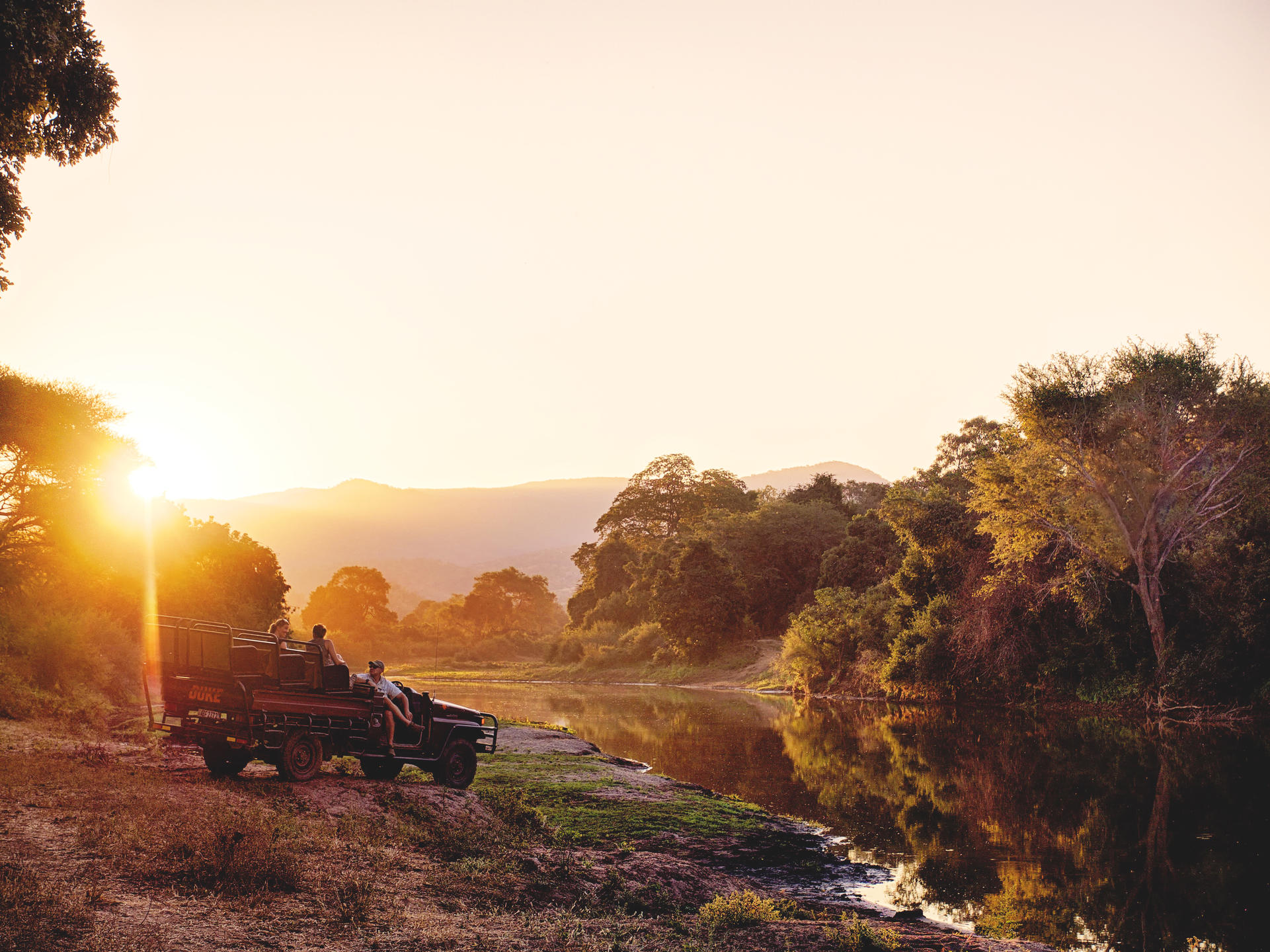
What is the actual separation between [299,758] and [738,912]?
26.0 ft

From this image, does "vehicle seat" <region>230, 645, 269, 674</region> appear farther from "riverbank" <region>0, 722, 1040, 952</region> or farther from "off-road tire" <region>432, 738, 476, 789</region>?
"off-road tire" <region>432, 738, 476, 789</region>

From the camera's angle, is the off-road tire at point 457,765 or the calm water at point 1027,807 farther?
the off-road tire at point 457,765

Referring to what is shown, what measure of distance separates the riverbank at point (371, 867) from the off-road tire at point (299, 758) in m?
0.27

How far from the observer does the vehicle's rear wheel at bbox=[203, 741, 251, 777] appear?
13.8 m

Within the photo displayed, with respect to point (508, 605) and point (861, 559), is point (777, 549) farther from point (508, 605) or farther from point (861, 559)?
point (508, 605)

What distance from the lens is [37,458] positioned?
106ft

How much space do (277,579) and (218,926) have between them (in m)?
45.1

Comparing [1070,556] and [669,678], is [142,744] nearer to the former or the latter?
[1070,556]

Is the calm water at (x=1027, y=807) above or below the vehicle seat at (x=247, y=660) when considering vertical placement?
below

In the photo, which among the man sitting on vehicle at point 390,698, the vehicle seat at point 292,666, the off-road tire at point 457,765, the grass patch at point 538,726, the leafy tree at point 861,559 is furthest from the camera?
the leafy tree at point 861,559

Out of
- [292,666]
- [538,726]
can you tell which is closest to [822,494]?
[538,726]

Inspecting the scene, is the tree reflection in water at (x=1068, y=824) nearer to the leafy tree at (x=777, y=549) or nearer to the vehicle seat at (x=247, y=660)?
the vehicle seat at (x=247, y=660)

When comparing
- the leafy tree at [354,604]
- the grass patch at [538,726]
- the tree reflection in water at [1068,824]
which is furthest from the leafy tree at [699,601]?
the leafy tree at [354,604]

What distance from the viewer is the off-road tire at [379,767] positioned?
15.3 metres
